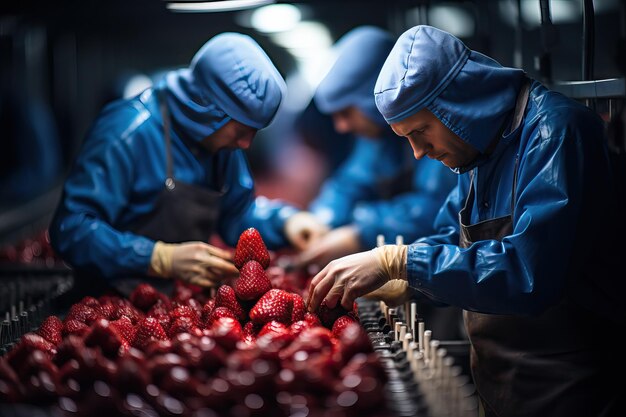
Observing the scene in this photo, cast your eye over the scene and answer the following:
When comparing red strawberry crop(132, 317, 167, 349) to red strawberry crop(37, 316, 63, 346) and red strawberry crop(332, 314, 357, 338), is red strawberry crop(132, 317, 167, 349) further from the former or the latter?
red strawberry crop(332, 314, 357, 338)

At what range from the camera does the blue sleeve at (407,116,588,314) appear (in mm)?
2098

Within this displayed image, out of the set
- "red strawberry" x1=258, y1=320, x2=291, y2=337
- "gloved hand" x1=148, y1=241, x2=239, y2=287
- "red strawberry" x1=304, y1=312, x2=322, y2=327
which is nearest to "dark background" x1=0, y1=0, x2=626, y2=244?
"gloved hand" x1=148, y1=241, x2=239, y2=287

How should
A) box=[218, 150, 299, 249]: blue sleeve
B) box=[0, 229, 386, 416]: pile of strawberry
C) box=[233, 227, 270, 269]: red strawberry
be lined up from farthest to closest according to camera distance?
box=[218, 150, 299, 249]: blue sleeve, box=[233, 227, 270, 269]: red strawberry, box=[0, 229, 386, 416]: pile of strawberry

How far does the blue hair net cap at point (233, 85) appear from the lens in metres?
2.79

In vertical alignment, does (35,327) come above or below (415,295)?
above

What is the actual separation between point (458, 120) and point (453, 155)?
6.5 inches

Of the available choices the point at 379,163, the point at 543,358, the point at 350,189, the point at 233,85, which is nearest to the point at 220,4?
the point at 233,85

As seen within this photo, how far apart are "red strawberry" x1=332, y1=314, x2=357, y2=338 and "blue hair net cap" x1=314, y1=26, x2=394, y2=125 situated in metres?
2.24

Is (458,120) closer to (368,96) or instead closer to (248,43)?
(248,43)

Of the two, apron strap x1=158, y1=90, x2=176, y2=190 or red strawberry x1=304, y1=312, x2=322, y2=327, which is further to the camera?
apron strap x1=158, y1=90, x2=176, y2=190

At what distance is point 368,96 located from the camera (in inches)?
171

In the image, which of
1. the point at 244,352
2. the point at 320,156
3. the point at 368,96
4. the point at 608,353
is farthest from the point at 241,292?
the point at 320,156

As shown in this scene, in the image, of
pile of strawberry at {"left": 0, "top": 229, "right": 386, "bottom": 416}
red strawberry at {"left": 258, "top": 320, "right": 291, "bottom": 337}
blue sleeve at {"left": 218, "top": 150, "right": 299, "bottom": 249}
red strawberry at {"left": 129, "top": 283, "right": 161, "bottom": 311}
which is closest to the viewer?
pile of strawberry at {"left": 0, "top": 229, "right": 386, "bottom": 416}

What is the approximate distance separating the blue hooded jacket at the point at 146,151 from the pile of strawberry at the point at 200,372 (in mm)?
717
